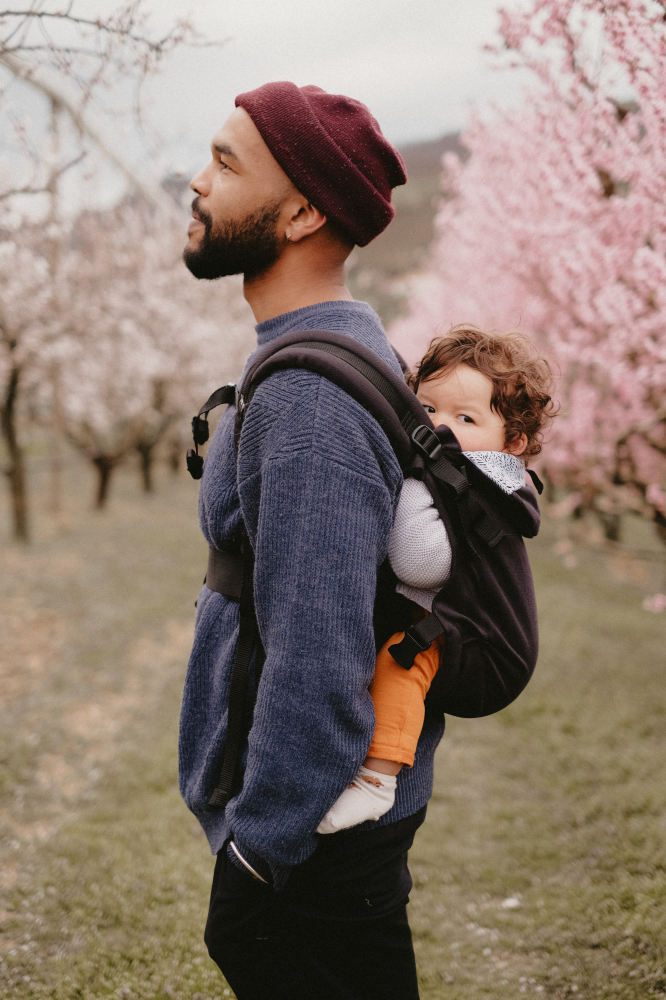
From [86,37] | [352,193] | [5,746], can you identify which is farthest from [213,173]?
[5,746]

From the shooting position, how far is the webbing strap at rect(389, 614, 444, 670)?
4.16ft

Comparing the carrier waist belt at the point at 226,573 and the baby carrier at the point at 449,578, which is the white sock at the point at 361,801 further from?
the carrier waist belt at the point at 226,573

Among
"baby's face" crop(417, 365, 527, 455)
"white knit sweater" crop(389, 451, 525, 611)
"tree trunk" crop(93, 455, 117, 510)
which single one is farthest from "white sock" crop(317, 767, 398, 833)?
"tree trunk" crop(93, 455, 117, 510)

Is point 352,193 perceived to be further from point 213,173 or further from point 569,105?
point 569,105

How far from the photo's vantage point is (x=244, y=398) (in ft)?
4.41

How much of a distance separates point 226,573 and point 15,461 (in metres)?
10.3

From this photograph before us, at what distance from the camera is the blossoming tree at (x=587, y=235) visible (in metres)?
3.82

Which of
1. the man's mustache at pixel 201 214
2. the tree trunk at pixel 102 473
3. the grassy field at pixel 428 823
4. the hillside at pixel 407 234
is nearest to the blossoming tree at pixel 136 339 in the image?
the tree trunk at pixel 102 473

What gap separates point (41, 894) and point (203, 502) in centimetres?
311

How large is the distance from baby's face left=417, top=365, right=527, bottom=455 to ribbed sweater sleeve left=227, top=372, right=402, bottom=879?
1.36 ft

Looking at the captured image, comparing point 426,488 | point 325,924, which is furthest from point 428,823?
point 426,488

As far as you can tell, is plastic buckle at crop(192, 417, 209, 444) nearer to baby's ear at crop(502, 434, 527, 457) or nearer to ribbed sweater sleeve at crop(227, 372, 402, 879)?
ribbed sweater sleeve at crop(227, 372, 402, 879)

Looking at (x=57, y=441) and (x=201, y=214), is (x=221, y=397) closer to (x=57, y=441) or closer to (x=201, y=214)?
(x=201, y=214)

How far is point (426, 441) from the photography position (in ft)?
4.26
